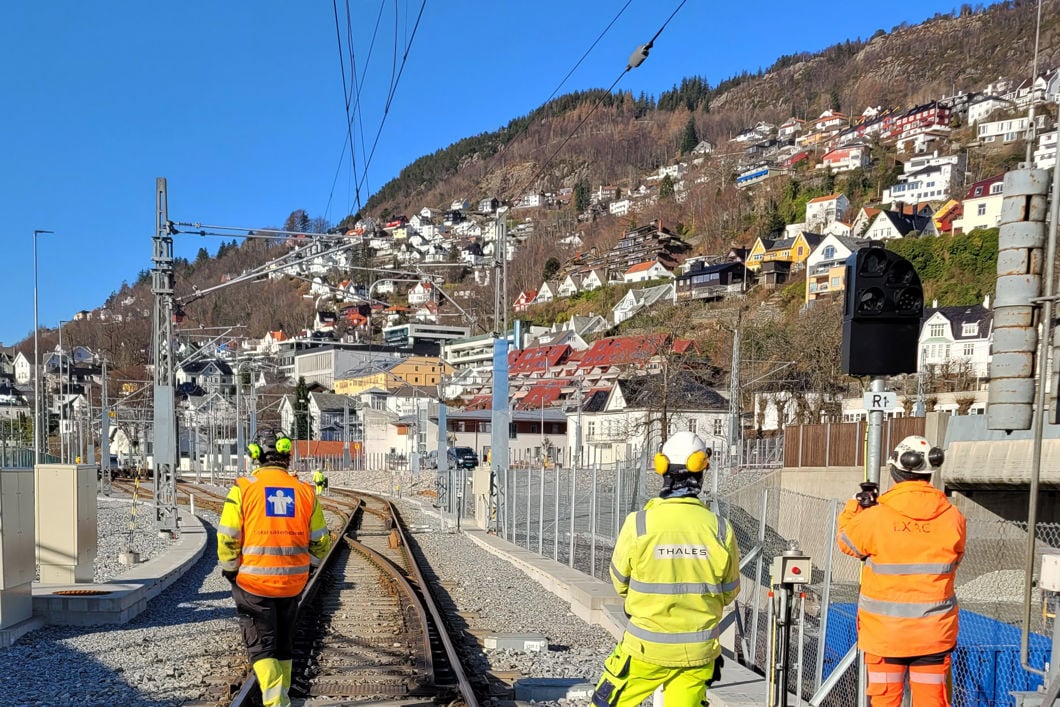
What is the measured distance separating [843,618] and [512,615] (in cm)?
430

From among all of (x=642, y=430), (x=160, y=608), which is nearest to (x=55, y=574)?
(x=160, y=608)

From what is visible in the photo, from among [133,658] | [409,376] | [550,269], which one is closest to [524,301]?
[550,269]

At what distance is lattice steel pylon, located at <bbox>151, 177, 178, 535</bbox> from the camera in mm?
19609

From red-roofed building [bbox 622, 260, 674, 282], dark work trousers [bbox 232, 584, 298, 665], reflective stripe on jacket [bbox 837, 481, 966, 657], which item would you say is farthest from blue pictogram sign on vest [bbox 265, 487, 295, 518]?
red-roofed building [bbox 622, 260, 674, 282]

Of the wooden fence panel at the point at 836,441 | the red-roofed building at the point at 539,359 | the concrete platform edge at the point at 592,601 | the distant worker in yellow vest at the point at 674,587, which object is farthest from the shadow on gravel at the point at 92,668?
the red-roofed building at the point at 539,359

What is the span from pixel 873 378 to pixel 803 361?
4723cm

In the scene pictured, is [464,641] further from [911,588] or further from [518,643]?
[911,588]

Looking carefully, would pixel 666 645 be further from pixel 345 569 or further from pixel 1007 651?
pixel 345 569

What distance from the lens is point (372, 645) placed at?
9227 mm

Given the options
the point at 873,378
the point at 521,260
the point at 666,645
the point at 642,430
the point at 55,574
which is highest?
the point at 521,260

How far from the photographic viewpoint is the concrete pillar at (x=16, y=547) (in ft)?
29.6

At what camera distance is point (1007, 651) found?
729 centimetres

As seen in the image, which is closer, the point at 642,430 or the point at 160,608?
the point at 160,608

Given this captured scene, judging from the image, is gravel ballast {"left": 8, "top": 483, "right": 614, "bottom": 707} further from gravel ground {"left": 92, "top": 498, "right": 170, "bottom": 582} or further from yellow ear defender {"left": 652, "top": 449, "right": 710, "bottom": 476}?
yellow ear defender {"left": 652, "top": 449, "right": 710, "bottom": 476}
